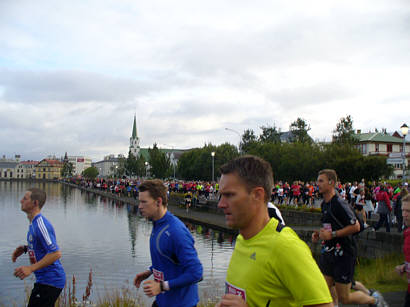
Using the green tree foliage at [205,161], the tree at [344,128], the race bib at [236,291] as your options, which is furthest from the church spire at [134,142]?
the race bib at [236,291]

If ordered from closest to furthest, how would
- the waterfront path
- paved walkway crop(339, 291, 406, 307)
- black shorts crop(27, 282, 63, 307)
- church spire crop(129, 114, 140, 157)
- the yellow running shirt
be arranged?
the yellow running shirt < black shorts crop(27, 282, 63, 307) < paved walkway crop(339, 291, 406, 307) < the waterfront path < church spire crop(129, 114, 140, 157)

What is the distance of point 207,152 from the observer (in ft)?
254

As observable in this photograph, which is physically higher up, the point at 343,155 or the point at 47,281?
the point at 343,155

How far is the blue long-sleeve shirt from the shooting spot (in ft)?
11.8

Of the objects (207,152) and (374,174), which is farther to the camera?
(207,152)

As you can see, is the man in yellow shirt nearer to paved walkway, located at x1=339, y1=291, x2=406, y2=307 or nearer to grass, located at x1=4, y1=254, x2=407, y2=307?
grass, located at x1=4, y1=254, x2=407, y2=307

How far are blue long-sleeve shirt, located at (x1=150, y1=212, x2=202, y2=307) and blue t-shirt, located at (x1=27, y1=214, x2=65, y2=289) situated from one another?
1531mm

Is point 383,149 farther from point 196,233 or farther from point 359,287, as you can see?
point 359,287

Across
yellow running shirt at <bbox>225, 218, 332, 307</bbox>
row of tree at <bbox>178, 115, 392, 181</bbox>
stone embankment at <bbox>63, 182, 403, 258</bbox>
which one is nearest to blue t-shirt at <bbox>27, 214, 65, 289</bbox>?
yellow running shirt at <bbox>225, 218, 332, 307</bbox>

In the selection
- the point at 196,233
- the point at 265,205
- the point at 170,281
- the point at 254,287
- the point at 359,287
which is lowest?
the point at 196,233

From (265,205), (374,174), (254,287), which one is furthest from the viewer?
(374,174)

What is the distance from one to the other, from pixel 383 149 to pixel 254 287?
87.1m

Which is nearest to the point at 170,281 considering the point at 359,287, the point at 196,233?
the point at 359,287

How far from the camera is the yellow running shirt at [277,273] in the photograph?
6.32ft
